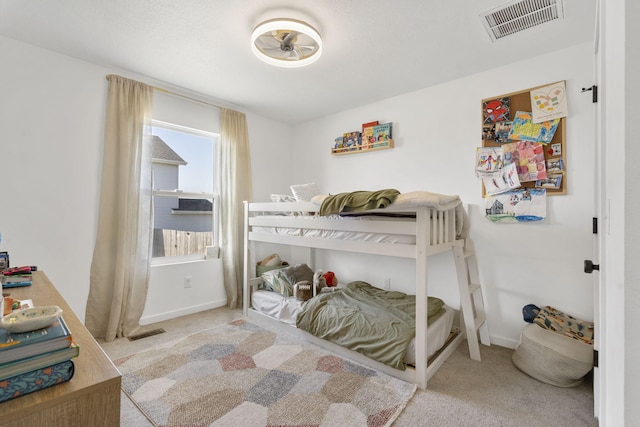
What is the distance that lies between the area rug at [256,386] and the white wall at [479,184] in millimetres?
1209

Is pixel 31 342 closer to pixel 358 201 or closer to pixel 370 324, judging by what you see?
pixel 358 201

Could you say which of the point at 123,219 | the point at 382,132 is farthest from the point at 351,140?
the point at 123,219

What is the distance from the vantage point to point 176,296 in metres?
3.02

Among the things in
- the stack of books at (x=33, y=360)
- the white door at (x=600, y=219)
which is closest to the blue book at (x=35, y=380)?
the stack of books at (x=33, y=360)

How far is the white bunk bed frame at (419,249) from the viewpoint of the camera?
6.14 ft

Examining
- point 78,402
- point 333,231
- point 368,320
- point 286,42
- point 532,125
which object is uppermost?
point 286,42

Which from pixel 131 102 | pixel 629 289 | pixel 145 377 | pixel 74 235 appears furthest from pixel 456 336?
pixel 131 102

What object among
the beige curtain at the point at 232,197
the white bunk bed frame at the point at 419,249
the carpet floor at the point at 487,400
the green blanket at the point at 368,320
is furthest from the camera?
the beige curtain at the point at 232,197

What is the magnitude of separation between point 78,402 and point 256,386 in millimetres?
1378

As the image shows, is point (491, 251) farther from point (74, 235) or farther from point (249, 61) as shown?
point (74, 235)

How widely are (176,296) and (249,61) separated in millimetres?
2398

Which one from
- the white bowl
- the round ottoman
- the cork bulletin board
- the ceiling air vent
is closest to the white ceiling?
the ceiling air vent

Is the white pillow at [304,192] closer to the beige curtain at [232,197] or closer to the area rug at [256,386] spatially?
the beige curtain at [232,197]

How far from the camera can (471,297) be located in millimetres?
2416
